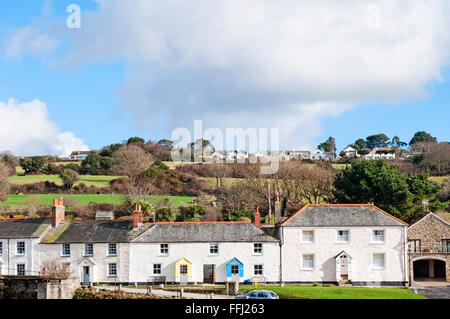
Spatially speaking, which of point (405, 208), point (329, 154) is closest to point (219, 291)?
point (405, 208)

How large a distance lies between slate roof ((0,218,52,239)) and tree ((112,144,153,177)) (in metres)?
44.1

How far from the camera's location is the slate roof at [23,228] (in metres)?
53.2

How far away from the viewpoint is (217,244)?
52.5 m

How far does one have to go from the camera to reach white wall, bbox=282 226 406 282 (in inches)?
2045

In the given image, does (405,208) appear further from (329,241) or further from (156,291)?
(156,291)

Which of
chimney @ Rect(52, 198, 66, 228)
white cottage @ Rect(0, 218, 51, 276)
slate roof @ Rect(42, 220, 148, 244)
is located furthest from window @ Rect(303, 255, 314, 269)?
white cottage @ Rect(0, 218, 51, 276)

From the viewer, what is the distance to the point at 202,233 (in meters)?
53.2

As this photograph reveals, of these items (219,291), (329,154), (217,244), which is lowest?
(219,291)

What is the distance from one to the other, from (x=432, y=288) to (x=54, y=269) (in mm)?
31952

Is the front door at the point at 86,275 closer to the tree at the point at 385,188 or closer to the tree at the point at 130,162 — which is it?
the tree at the point at 385,188

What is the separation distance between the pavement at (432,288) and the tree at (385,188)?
912 cm

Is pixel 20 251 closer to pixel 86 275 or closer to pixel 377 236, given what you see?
pixel 86 275

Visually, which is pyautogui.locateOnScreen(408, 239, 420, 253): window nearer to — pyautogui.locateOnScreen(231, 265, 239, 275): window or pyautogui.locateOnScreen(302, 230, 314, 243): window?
pyautogui.locateOnScreen(302, 230, 314, 243): window
